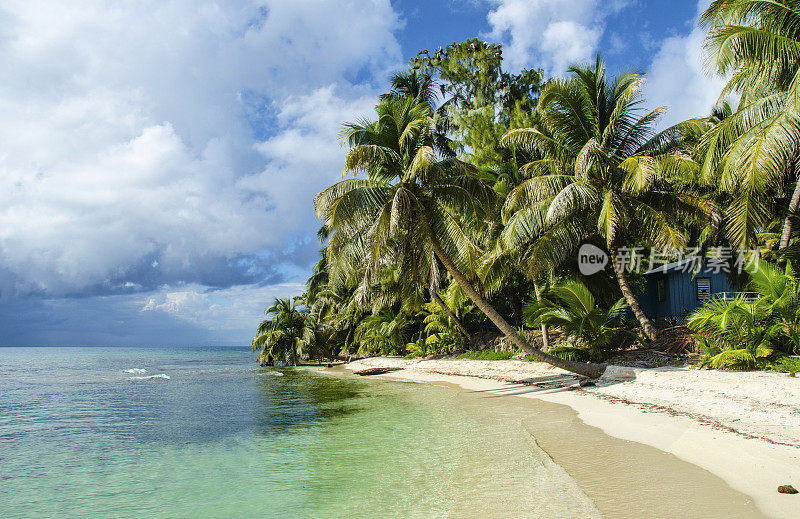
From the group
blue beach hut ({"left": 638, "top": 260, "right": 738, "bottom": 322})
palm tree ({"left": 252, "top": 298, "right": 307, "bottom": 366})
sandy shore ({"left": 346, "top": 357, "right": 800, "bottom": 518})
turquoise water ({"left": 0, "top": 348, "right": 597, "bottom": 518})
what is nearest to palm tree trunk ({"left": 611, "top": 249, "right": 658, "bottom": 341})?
sandy shore ({"left": 346, "top": 357, "right": 800, "bottom": 518})

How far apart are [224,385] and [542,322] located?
14.7 metres

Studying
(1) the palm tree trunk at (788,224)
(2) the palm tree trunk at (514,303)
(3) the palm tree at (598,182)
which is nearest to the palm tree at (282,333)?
(2) the palm tree trunk at (514,303)

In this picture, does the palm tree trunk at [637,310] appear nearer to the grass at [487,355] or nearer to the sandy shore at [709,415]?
the sandy shore at [709,415]

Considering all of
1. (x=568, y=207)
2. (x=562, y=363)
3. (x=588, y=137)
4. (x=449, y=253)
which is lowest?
(x=562, y=363)

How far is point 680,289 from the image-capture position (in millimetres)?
17516

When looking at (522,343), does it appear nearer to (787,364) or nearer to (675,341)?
(675,341)

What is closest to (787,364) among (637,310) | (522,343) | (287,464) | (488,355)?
(637,310)

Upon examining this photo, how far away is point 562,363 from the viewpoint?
42.5 feet

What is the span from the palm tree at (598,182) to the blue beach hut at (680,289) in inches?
118

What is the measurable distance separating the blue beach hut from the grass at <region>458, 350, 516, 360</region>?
591 centimetres

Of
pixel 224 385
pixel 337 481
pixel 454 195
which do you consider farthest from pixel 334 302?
pixel 337 481

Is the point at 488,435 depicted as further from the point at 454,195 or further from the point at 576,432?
the point at 454,195

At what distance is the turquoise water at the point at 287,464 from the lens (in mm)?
5027

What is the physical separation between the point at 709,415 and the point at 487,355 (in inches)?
457
